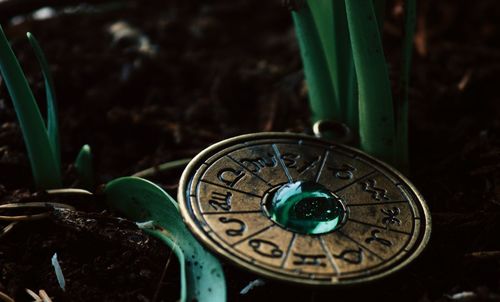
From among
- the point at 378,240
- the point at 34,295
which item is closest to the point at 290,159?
the point at 378,240

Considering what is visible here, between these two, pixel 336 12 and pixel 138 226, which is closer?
pixel 138 226

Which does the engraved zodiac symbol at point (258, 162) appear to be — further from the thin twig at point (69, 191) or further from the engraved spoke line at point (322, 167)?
the thin twig at point (69, 191)

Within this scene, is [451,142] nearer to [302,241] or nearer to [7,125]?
[302,241]

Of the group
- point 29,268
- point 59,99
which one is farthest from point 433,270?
point 59,99

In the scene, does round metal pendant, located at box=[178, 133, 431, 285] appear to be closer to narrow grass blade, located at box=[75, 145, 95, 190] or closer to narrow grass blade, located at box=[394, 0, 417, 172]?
narrow grass blade, located at box=[394, 0, 417, 172]

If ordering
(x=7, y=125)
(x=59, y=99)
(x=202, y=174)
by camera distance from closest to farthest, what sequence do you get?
1. (x=202, y=174)
2. (x=7, y=125)
3. (x=59, y=99)

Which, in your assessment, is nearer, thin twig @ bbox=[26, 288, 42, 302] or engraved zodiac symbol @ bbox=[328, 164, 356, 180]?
thin twig @ bbox=[26, 288, 42, 302]

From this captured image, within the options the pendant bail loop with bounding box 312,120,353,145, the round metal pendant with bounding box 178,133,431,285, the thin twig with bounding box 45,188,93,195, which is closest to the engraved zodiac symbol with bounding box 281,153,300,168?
the round metal pendant with bounding box 178,133,431,285

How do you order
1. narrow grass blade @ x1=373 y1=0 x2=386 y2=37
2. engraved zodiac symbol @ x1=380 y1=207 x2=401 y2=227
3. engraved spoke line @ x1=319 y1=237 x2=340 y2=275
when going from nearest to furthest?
engraved spoke line @ x1=319 y1=237 x2=340 y2=275 < engraved zodiac symbol @ x1=380 y1=207 x2=401 y2=227 < narrow grass blade @ x1=373 y1=0 x2=386 y2=37
